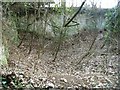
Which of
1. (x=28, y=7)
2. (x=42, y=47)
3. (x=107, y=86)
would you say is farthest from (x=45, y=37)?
(x=107, y=86)

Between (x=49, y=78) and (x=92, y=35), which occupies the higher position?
(x=92, y=35)

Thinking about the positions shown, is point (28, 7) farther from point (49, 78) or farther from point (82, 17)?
point (49, 78)

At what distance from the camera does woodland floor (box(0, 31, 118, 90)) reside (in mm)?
1289

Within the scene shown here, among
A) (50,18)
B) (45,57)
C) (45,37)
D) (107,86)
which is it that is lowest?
(107,86)

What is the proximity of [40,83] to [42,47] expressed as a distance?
0.81ft

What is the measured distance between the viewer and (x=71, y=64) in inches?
55.6

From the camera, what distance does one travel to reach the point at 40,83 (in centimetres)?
128

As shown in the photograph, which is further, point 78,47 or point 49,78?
point 78,47

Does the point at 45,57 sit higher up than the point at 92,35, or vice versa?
the point at 92,35

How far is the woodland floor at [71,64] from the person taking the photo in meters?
1.29

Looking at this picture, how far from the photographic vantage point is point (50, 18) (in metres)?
1.47

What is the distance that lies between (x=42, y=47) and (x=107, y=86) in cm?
44

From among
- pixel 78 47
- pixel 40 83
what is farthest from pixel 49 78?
pixel 78 47

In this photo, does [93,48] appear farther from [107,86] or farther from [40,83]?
[40,83]
